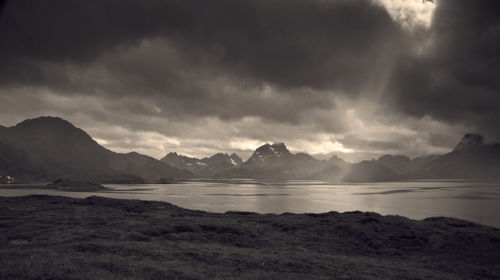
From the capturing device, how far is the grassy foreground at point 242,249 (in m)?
24.0

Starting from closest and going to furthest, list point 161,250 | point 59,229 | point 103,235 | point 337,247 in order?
point 161,250
point 103,235
point 337,247
point 59,229

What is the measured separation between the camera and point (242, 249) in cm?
3581

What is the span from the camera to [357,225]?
166ft

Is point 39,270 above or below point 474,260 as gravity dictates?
above

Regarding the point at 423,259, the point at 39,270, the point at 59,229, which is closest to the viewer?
the point at 39,270

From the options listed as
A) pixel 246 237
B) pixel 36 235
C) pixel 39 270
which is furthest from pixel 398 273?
pixel 36 235

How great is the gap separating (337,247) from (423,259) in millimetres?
10146

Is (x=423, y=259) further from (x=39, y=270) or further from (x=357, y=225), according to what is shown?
(x=39, y=270)

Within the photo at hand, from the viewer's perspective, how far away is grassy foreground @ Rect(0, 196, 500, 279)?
23969 millimetres

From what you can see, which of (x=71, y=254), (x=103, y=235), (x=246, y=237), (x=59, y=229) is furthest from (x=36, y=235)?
(x=246, y=237)

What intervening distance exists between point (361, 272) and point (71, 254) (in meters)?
26.3

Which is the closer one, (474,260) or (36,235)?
(474,260)

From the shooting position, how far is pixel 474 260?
36500 mm

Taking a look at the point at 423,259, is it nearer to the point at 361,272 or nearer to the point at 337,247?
the point at 337,247
